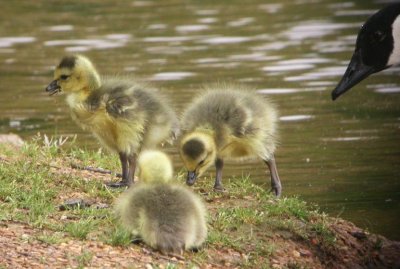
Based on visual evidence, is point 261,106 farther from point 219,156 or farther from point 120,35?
point 120,35

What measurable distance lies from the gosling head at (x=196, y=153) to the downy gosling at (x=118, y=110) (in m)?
0.28

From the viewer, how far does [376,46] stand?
7.53 m

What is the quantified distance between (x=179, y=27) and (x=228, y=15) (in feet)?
5.46

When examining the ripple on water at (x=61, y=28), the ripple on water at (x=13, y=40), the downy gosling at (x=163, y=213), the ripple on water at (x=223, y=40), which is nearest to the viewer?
the downy gosling at (x=163, y=213)

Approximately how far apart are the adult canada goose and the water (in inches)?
46.5

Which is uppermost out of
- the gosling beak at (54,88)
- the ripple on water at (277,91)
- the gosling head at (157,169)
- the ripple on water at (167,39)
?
the gosling beak at (54,88)

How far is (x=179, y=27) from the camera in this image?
1816 cm

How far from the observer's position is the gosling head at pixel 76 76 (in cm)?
752

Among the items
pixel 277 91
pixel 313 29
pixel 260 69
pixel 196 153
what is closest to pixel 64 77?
pixel 196 153

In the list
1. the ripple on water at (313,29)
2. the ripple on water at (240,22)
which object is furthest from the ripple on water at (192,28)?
the ripple on water at (313,29)

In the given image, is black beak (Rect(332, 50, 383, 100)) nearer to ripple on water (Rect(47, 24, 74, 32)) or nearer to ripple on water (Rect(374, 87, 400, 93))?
ripple on water (Rect(374, 87, 400, 93))

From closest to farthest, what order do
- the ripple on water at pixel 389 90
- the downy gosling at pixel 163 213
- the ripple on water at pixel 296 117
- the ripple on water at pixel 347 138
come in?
the downy gosling at pixel 163 213, the ripple on water at pixel 347 138, the ripple on water at pixel 296 117, the ripple on water at pixel 389 90

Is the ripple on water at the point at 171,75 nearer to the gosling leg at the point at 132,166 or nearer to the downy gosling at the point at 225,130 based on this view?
the downy gosling at the point at 225,130

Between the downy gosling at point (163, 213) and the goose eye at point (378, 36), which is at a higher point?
the goose eye at point (378, 36)
